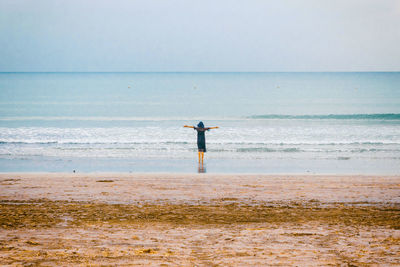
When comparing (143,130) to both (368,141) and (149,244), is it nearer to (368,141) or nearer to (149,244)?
(368,141)

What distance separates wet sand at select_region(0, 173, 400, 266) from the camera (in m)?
6.07

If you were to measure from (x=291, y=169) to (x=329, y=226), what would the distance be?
746 centimetres

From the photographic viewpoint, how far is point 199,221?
788 cm

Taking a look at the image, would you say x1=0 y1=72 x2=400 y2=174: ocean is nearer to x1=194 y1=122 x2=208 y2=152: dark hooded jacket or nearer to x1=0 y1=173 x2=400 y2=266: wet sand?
x1=194 y1=122 x2=208 y2=152: dark hooded jacket

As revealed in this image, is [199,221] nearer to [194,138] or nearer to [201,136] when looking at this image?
[201,136]

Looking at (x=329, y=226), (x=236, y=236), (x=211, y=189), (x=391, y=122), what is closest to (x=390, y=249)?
(x=329, y=226)

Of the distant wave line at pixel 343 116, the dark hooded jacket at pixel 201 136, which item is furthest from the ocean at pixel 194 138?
the dark hooded jacket at pixel 201 136

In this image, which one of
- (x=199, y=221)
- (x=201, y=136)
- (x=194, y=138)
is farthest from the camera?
(x=194, y=138)

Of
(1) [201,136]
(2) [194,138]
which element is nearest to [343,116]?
(2) [194,138]

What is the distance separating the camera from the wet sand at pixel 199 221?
239 inches

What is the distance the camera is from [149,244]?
21.6 feet

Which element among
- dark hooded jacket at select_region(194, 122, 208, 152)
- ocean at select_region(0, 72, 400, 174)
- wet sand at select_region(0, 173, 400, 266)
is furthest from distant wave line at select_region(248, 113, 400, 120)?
wet sand at select_region(0, 173, 400, 266)

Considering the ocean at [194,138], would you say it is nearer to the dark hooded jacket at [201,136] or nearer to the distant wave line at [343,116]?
the distant wave line at [343,116]

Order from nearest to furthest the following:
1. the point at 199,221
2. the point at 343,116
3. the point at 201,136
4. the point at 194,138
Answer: the point at 199,221
the point at 201,136
the point at 194,138
the point at 343,116
